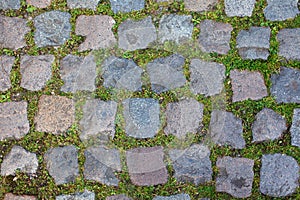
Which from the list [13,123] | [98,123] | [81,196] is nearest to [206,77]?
[98,123]

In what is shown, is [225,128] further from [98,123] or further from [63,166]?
[63,166]

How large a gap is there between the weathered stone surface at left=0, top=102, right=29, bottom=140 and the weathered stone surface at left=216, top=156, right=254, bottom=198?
1551 mm

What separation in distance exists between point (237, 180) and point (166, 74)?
38.3 inches

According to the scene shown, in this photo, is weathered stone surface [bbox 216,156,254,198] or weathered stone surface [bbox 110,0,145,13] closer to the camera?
weathered stone surface [bbox 216,156,254,198]

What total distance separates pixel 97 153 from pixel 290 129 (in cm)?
148

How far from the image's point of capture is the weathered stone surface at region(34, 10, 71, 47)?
10.8 ft

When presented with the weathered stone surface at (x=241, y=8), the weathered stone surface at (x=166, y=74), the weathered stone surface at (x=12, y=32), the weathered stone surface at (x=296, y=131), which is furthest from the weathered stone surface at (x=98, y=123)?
the weathered stone surface at (x=296, y=131)

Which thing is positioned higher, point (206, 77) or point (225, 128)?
point (206, 77)

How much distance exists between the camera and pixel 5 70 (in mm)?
3279

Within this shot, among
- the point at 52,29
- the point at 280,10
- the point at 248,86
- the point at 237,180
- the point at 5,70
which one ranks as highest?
the point at 280,10

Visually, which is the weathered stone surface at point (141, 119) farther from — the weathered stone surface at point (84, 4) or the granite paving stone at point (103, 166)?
the weathered stone surface at point (84, 4)

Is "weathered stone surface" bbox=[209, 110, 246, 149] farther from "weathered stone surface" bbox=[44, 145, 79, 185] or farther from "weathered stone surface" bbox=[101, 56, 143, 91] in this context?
"weathered stone surface" bbox=[44, 145, 79, 185]

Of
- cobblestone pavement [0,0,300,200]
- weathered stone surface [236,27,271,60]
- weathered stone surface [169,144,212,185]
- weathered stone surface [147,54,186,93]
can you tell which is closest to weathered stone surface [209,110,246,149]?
cobblestone pavement [0,0,300,200]

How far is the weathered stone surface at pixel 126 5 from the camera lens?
3.30 meters
